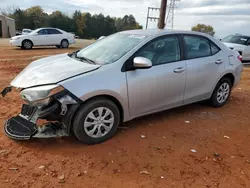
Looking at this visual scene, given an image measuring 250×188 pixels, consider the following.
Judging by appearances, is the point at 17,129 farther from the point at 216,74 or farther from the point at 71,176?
the point at 216,74

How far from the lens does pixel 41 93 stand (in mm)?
3381

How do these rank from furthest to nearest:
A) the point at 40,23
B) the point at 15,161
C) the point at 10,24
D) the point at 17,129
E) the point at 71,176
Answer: the point at 40,23, the point at 10,24, the point at 17,129, the point at 15,161, the point at 71,176

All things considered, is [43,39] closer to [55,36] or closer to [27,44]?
[55,36]

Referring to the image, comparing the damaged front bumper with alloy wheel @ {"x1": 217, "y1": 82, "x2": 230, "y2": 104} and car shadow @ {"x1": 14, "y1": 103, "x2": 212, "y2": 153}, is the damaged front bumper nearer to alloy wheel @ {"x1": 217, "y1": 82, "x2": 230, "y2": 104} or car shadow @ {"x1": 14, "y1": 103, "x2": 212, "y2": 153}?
car shadow @ {"x1": 14, "y1": 103, "x2": 212, "y2": 153}

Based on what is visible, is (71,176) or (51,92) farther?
(51,92)

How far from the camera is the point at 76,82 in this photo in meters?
3.45

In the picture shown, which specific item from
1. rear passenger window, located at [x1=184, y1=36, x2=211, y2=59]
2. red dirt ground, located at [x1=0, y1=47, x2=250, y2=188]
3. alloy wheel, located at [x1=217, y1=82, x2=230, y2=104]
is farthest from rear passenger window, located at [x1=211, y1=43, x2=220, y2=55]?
red dirt ground, located at [x1=0, y1=47, x2=250, y2=188]

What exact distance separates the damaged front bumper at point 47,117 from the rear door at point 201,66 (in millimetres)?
2267

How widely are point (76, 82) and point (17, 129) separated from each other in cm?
113

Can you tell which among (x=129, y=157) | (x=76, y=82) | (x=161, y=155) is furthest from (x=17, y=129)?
(x=161, y=155)

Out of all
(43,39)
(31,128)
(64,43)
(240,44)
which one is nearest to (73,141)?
(31,128)

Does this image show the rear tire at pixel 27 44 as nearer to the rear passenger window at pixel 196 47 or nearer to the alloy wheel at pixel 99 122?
the rear passenger window at pixel 196 47

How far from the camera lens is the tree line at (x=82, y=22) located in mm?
60406

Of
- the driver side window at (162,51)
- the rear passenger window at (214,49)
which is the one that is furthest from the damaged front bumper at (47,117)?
the rear passenger window at (214,49)
